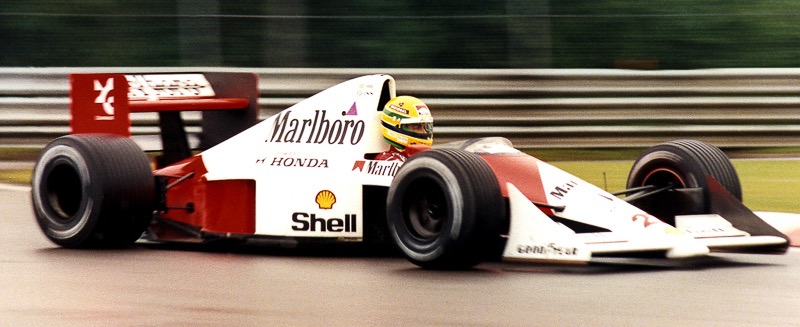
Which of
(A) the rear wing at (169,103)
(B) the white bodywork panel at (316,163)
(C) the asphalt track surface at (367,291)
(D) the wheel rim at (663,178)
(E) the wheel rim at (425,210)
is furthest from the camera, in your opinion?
(A) the rear wing at (169,103)

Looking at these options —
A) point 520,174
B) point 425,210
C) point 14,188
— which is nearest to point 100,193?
point 425,210

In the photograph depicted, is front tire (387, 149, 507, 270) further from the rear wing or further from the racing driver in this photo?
the rear wing

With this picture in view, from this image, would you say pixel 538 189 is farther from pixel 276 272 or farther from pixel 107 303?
pixel 107 303

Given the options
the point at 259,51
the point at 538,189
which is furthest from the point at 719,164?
the point at 259,51

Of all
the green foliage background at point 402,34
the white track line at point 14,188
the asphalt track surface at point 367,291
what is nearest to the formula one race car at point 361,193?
the asphalt track surface at point 367,291

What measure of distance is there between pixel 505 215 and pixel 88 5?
372 inches

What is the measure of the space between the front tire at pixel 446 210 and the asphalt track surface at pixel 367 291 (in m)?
0.13

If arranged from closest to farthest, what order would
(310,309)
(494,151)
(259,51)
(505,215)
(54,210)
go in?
(310,309)
(505,215)
(494,151)
(54,210)
(259,51)

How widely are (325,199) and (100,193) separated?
1.38 m

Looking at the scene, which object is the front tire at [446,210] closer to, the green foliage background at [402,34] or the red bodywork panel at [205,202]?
the red bodywork panel at [205,202]

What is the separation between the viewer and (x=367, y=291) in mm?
6863

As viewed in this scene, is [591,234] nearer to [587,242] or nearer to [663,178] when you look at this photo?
[587,242]

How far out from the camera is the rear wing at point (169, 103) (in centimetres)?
922

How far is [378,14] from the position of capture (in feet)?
51.5
